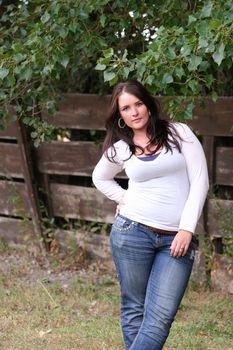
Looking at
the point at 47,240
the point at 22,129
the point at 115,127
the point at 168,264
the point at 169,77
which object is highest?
the point at 169,77

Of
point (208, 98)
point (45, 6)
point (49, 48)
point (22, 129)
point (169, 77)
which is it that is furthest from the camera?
point (22, 129)

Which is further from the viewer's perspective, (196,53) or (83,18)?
(83,18)

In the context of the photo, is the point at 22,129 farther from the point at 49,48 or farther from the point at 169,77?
the point at 169,77

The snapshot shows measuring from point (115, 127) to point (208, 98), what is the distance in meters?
1.84

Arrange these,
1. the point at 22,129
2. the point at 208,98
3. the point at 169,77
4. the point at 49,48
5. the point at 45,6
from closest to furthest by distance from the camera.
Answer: the point at 169,77
the point at 49,48
the point at 45,6
the point at 208,98
the point at 22,129

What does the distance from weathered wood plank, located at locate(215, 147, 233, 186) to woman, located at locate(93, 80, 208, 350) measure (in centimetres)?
202

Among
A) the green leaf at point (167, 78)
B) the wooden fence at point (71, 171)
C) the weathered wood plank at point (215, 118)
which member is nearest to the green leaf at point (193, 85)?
the green leaf at point (167, 78)

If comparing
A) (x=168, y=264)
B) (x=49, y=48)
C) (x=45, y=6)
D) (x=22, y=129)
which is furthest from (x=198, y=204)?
(x=22, y=129)

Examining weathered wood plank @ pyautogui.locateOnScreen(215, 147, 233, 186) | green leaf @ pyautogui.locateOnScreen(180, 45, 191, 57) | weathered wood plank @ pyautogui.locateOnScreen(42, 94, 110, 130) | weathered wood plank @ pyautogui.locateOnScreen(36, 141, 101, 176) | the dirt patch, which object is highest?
green leaf @ pyautogui.locateOnScreen(180, 45, 191, 57)

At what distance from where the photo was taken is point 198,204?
333 centimetres

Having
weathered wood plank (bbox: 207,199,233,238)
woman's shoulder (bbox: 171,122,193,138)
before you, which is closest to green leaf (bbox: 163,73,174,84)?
woman's shoulder (bbox: 171,122,193,138)

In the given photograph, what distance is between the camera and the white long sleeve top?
11.0ft

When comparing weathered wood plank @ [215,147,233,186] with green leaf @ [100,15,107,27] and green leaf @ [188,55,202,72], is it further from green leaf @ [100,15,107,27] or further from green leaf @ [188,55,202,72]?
green leaf @ [188,55,202,72]

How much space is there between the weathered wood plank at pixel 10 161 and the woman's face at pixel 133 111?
10.6 ft
